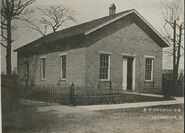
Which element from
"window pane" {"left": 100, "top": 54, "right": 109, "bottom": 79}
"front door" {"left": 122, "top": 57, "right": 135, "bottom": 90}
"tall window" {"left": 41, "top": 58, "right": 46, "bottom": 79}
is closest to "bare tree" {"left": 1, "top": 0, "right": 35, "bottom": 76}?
"tall window" {"left": 41, "top": 58, "right": 46, "bottom": 79}

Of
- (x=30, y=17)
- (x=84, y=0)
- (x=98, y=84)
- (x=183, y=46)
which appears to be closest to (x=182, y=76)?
(x=183, y=46)

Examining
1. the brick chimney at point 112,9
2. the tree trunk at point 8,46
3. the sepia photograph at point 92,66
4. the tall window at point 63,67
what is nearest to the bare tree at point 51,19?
the sepia photograph at point 92,66

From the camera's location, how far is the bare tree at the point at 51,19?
2754 mm

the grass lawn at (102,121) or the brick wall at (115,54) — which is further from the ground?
the brick wall at (115,54)

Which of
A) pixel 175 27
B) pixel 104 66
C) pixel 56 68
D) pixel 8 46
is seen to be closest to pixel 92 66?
pixel 104 66

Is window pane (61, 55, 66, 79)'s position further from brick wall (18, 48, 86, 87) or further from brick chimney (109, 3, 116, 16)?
brick chimney (109, 3, 116, 16)

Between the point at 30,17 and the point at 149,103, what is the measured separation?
135 cm

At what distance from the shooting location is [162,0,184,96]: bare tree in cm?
223

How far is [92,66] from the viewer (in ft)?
8.62

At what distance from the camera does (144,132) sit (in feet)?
7.70

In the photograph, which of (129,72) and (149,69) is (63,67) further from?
(149,69)

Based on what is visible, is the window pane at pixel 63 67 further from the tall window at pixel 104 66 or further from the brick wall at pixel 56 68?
the tall window at pixel 104 66

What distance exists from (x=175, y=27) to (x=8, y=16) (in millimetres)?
1568

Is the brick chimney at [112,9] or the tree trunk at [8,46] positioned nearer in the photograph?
the brick chimney at [112,9]
